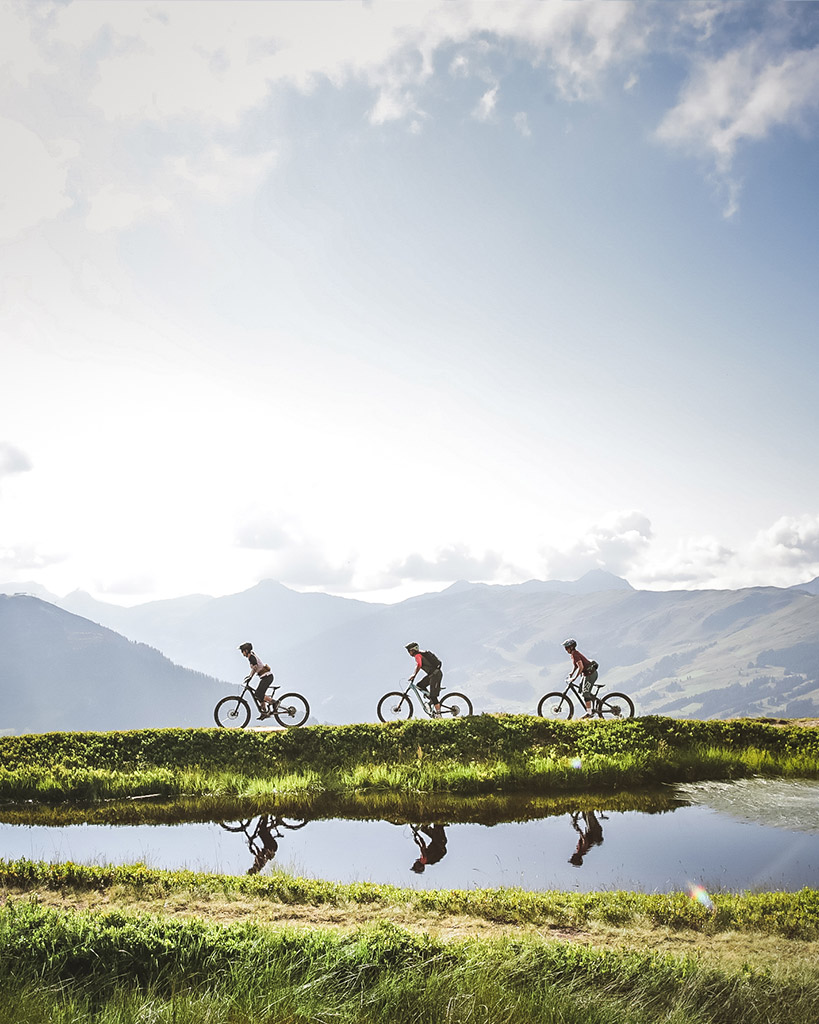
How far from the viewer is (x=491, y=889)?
1023 centimetres

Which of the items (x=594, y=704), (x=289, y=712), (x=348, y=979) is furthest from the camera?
(x=289, y=712)

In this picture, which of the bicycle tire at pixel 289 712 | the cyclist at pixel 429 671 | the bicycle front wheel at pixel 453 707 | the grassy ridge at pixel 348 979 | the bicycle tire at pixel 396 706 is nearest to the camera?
the grassy ridge at pixel 348 979

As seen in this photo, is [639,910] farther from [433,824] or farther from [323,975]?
[433,824]

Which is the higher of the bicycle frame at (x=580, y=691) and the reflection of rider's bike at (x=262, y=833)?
the bicycle frame at (x=580, y=691)

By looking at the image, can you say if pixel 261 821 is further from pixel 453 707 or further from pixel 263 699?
pixel 453 707

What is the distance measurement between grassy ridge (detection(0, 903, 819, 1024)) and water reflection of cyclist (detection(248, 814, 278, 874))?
3.99 metres

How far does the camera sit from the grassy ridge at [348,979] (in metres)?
6.51

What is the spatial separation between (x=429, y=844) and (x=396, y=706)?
1077cm

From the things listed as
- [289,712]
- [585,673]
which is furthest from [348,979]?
[585,673]

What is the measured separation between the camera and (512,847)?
1277 centimetres

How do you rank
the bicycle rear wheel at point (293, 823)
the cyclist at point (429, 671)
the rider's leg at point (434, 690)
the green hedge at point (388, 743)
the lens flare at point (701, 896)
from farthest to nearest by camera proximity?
the rider's leg at point (434, 690)
the cyclist at point (429, 671)
the green hedge at point (388, 743)
the bicycle rear wheel at point (293, 823)
the lens flare at point (701, 896)

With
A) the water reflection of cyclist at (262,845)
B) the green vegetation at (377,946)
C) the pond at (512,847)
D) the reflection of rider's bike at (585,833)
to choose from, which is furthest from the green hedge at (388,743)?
the reflection of rider's bike at (585,833)

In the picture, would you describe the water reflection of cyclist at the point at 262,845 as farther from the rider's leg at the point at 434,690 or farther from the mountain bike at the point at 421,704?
the rider's leg at the point at 434,690

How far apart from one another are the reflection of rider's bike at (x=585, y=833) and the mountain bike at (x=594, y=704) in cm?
852
